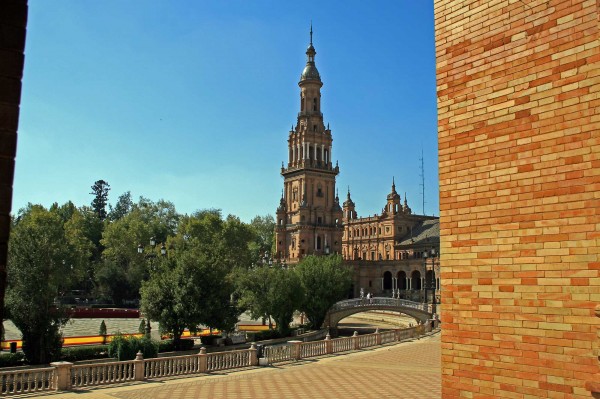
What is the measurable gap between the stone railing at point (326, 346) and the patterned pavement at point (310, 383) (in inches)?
32.0

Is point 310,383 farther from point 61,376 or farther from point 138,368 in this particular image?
point 61,376

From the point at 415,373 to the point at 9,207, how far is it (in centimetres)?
2320

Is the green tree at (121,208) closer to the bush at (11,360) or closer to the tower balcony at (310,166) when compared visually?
the tower balcony at (310,166)

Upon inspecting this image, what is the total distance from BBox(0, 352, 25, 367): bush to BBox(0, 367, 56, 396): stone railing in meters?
6.55

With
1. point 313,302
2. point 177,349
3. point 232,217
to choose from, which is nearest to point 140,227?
point 232,217

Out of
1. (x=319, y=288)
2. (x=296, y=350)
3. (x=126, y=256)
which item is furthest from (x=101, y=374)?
(x=126, y=256)

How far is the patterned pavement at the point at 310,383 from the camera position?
19391 millimetres

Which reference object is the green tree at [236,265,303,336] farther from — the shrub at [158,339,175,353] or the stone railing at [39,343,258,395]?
the stone railing at [39,343,258,395]

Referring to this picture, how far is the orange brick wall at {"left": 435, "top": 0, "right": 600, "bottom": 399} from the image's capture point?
6.39 m

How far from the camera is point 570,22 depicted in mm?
6652

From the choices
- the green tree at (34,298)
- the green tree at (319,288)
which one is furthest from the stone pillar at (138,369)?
the green tree at (319,288)

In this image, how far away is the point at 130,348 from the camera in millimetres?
26875

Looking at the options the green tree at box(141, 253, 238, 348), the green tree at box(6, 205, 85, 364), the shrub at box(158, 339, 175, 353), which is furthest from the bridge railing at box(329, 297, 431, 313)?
the green tree at box(6, 205, 85, 364)

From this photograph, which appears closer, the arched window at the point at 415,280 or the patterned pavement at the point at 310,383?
the patterned pavement at the point at 310,383
